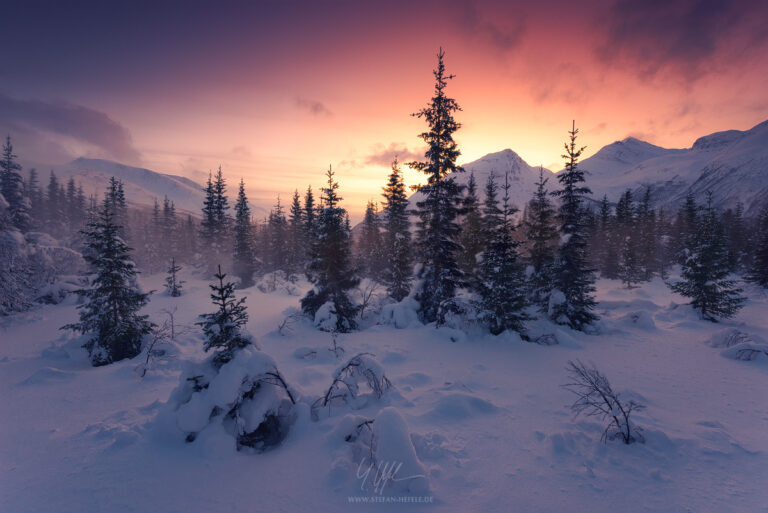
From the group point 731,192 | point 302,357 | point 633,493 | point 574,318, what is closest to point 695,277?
point 574,318

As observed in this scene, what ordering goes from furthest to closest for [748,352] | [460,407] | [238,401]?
1. [748,352]
2. [460,407]
3. [238,401]

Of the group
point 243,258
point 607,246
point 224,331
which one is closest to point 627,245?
point 607,246

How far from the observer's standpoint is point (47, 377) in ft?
29.9

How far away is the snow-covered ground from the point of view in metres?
4.64

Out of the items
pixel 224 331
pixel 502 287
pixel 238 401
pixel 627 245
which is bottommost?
pixel 238 401

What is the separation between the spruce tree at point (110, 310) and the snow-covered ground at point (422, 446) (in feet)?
4.75

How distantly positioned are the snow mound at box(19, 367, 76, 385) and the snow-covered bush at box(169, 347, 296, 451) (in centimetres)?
629

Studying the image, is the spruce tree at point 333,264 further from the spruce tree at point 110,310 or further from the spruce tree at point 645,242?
the spruce tree at point 645,242

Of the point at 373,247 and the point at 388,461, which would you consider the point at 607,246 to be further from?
the point at 388,461

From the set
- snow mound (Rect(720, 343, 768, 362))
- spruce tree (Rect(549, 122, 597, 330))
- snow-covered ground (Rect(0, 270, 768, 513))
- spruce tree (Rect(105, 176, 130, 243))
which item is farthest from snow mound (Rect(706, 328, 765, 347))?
spruce tree (Rect(105, 176, 130, 243))

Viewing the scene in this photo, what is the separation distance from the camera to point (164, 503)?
4.51m

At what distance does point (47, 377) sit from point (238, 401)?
8088 mm

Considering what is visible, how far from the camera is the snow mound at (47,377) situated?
8.80 meters

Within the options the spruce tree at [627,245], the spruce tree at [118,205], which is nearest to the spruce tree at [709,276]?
the spruce tree at [627,245]
